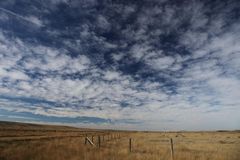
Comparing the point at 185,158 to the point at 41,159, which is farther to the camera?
the point at 185,158

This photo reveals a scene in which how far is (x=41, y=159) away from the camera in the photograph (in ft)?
42.3

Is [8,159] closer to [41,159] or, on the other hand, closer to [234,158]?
[41,159]

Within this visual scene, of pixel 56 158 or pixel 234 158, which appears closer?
pixel 56 158

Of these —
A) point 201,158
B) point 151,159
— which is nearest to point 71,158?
point 151,159

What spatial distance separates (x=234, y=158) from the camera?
1441 cm

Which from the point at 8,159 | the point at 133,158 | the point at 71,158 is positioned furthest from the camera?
the point at 133,158

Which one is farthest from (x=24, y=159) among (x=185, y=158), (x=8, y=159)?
(x=185, y=158)

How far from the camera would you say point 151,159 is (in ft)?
47.4

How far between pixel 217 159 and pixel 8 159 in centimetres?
1332

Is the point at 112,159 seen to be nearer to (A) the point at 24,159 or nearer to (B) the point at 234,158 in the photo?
(A) the point at 24,159

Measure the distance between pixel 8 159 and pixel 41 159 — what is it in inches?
74.4

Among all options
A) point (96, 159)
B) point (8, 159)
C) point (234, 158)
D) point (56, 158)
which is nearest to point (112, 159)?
point (96, 159)

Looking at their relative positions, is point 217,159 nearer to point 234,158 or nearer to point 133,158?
point 234,158

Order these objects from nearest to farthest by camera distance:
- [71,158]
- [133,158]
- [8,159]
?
[8,159] < [71,158] < [133,158]
